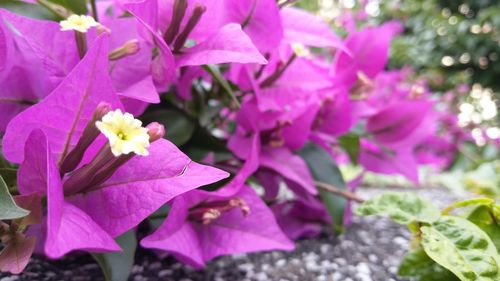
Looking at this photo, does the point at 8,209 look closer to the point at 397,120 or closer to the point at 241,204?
the point at 241,204

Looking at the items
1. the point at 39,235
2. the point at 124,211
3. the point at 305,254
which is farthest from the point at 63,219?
the point at 305,254

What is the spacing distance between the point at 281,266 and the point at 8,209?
395 mm

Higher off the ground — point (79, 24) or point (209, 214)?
point (79, 24)

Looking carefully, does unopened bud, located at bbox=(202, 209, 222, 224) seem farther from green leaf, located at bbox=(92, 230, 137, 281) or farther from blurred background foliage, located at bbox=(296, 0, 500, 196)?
blurred background foliage, located at bbox=(296, 0, 500, 196)

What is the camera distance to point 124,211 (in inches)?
16.5

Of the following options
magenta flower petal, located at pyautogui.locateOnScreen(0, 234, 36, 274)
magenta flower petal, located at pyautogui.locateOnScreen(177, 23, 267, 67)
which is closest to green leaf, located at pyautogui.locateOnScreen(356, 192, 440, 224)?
magenta flower petal, located at pyautogui.locateOnScreen(177, 23, 267, 67)

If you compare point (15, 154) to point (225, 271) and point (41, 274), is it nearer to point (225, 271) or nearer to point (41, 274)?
point (41, 274)

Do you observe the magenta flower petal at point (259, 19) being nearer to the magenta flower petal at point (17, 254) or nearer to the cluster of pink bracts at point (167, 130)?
the cluster of pink bracts at point (167, 130)

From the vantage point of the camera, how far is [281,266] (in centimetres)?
65

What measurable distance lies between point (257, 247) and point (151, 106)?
0.26 metres

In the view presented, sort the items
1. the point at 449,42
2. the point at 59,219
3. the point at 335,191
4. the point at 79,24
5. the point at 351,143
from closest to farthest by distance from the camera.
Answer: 1. the point at 59,219
2. the point at 79,24
3. the point at 335,191
4. the point at 351,143
5. the point at 449,42

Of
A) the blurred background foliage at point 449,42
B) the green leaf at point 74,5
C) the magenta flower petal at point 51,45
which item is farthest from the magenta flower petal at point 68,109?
the blurred background foliage at point 449,42

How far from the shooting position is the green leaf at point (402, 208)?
0.54 meters

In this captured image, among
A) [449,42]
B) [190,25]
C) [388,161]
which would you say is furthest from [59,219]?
[449,42]
